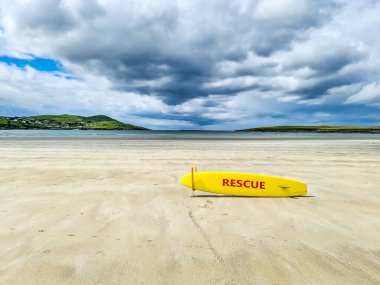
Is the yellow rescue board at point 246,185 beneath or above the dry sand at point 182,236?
above

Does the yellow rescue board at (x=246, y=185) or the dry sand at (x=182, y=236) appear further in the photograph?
the yellow rescue board at (x=246, y=185)

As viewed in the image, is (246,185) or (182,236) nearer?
(182,236)

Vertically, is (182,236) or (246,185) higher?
(246,185)

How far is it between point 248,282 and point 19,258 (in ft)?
10.9

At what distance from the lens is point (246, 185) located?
290 inches

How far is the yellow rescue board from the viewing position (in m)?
7.30

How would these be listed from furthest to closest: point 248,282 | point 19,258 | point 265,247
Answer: point 265,247
point 19,258
point 248,282

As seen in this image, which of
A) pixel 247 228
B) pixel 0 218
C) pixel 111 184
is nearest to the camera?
pixel 247 228

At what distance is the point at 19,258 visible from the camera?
3746 mm

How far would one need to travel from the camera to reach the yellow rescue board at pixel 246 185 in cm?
730

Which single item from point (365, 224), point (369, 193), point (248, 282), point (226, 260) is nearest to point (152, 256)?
point (226, 260)

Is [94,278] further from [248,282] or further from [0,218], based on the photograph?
[0,218]

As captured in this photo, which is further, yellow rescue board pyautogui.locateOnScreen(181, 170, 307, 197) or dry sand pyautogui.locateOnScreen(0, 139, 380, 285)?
yellow rescue board pyautogui.locateOnScreen(181, 170, 307, 197)

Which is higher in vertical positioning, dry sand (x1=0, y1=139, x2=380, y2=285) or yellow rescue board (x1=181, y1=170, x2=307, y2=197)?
yellow rescue board (x1=181, y1=170, x2=307, y2=197)
